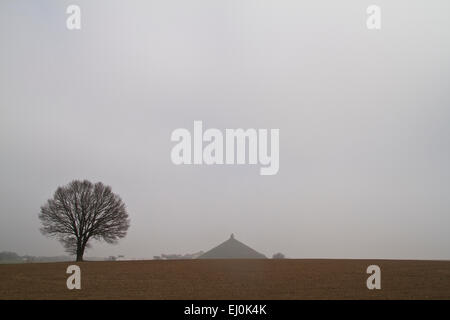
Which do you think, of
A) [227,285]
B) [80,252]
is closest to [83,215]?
[80,252]

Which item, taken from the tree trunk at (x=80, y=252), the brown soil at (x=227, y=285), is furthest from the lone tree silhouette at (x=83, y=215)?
the brown soil at (x=227, y=285)

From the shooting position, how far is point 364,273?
26.7 m

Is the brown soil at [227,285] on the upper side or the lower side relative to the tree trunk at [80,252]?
upper

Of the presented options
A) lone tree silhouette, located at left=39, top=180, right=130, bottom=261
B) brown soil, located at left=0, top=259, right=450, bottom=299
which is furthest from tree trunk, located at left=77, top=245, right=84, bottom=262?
brown soil, located at left=0, top=259, right=450, bottom=299

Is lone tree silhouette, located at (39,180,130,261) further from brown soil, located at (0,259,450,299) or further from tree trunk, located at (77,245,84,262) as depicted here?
brown soil, located at (0,259,450,299)

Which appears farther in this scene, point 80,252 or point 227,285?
point 80,252

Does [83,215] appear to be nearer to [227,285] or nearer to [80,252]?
[80,252]

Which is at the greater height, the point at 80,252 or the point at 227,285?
the point at 227,285

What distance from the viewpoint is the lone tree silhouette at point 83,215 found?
139 ft

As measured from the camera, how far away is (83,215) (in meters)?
43.2

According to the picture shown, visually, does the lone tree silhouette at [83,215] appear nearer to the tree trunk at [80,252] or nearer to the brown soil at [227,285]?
the tree trunk at [80,252]

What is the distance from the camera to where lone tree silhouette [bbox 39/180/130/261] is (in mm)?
42375
